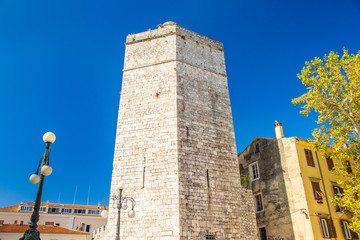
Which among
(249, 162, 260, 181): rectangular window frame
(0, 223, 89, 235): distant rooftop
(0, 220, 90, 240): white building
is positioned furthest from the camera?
(0, 223, 89, 235): distant rooftop

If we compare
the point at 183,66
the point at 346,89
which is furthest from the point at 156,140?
the point at 346,89

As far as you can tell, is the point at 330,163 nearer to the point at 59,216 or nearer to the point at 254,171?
the point at 254,171

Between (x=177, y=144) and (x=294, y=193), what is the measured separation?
7370 mm

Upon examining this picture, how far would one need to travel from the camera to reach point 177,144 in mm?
11945

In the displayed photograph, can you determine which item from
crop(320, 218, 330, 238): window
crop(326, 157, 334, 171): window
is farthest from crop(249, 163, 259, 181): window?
crop(320, 218, 330, 238): window

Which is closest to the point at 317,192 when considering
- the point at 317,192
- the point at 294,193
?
the point at 317,192

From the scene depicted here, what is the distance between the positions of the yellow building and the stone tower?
8.33 feet

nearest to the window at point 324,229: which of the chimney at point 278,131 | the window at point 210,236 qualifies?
the chimney at point 278,131

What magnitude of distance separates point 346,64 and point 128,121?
10863mm

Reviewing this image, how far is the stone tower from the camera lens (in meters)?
11.0

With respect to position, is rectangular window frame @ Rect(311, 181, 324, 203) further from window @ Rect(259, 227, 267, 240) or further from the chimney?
window @ Rect(259, 227, 267, 240)

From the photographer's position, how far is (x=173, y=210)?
35.3 feet

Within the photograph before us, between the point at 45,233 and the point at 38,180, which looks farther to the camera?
the point at 45,233

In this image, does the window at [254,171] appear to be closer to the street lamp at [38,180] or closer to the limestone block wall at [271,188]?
the limestone block wall at [271,188]
